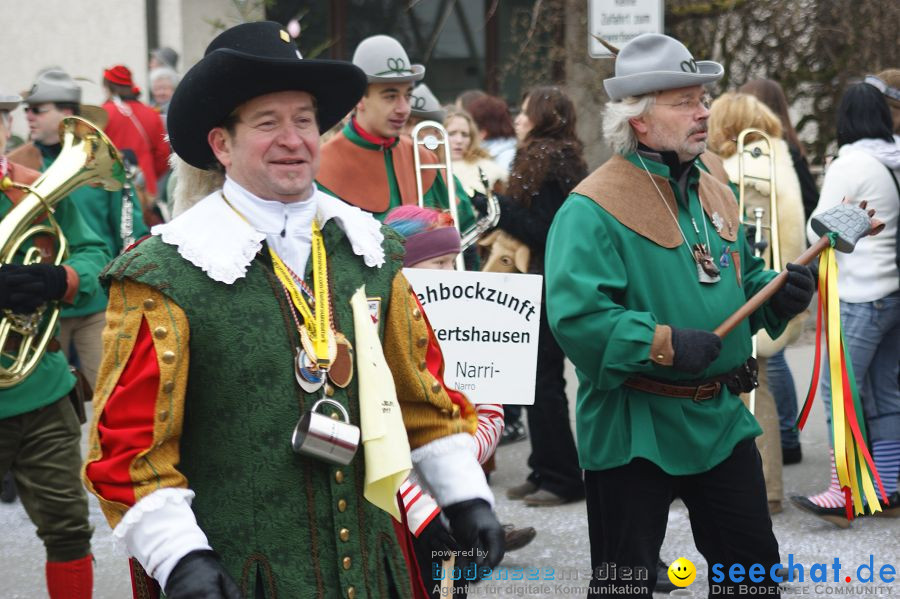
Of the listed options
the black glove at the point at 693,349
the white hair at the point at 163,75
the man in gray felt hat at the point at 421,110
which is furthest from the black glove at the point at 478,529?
the white hair at the point at 163,75

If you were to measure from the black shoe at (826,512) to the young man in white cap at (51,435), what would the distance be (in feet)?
10.6

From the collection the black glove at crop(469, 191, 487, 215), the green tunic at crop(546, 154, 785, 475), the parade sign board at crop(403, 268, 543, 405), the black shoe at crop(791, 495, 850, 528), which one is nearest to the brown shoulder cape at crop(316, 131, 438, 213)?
the black glove at crop(469, 191, 487, 215)

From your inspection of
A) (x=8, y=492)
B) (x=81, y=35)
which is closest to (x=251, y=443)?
(x=8, y=492)

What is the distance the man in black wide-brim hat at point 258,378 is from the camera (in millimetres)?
2461

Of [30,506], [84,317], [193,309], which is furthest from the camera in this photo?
[84,317]

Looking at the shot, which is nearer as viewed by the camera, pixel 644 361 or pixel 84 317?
pixel 644 361

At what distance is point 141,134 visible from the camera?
952 cm

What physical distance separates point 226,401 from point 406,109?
3.20 m

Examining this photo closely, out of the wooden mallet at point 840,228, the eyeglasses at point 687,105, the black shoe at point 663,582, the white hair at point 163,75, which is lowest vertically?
the black shoe at point 663,582

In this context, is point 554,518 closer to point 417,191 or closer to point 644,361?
point 417,191

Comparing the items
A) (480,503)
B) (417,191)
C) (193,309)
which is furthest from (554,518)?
(193,309)

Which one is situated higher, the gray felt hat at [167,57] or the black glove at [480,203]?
the gray felt hat at [167,57]

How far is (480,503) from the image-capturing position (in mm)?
2734

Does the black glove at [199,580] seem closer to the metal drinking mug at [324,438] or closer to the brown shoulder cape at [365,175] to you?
the metal drinking mug at [324,438]
